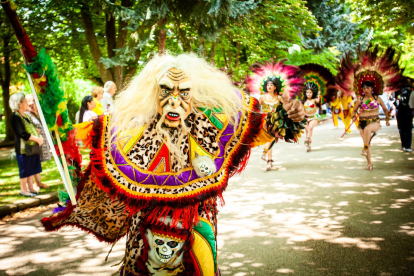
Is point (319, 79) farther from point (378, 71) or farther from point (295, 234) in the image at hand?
point (295, 234)

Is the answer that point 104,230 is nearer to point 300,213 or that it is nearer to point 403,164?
point 300,213

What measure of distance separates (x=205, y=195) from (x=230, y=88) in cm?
92

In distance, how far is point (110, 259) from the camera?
398 cm

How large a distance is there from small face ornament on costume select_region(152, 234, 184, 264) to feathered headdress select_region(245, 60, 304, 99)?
4.05 m

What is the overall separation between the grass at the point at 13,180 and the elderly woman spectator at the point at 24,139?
12.8 inches

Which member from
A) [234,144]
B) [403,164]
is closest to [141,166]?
[234,144]

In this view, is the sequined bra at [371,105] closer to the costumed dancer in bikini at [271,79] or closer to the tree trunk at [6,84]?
the costumed dancer in bikini at [271,79]

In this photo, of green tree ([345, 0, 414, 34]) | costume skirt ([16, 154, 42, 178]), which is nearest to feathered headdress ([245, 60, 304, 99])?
costume skirt ([16, 154, 42, 178])

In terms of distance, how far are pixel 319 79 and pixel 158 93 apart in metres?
8.04

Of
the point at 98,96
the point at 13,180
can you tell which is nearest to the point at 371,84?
the point at 98,96

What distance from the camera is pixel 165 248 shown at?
2389 mm

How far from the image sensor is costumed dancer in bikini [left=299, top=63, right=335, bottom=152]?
955cm

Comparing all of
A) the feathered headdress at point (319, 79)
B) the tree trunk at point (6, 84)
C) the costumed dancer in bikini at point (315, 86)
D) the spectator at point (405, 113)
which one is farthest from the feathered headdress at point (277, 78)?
the tree trunk at point (6, 84)

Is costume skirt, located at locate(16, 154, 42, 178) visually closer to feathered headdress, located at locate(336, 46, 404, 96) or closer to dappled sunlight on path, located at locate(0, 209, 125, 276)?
dappled sunlight on path, located at locate(0, 209, 125, 276)
